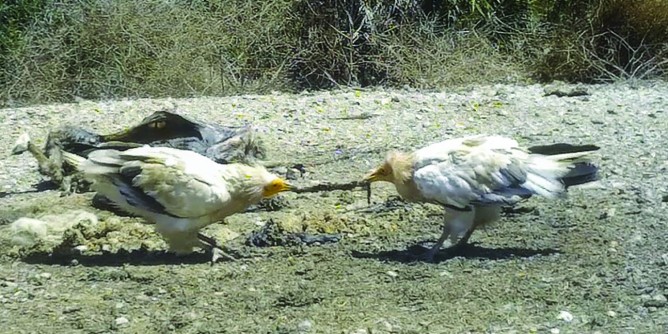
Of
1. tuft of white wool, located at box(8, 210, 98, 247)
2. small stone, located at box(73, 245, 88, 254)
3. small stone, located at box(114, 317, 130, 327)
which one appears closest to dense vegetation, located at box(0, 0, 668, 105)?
tuft of white wool, located at box(8, 210, 98, 247)

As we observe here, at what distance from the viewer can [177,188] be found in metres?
6.07

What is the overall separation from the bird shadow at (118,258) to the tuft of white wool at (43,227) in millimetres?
185

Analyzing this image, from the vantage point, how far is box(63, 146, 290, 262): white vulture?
609cm

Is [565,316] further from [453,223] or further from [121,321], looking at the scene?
[121,321]

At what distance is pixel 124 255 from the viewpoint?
637 centimetres

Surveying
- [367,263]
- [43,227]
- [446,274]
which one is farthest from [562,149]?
[43,227]

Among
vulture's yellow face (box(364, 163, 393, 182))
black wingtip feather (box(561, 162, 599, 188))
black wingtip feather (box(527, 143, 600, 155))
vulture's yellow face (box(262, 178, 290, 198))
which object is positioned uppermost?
black wingtip feather (box(527, 143, 600, 155))

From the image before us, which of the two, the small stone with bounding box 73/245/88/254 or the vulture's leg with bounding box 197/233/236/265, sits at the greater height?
the vulture's leg with bounding box 197/233/236/265

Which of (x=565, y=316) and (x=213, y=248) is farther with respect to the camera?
(x=213, y=248)

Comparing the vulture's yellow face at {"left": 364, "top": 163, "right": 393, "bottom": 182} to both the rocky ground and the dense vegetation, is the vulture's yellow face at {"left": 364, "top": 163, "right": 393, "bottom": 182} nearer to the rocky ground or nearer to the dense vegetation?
the rocky ground

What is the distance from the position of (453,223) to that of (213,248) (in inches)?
54.8

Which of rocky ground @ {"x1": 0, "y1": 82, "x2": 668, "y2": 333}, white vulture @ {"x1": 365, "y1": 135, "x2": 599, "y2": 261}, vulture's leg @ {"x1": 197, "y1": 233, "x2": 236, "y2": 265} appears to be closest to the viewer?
rocky ground @ {"x1": 0, "y1": 82, "x2": 668, "y2": 333}

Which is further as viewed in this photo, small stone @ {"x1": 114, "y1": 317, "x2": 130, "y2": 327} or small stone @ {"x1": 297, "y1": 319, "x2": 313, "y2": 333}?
small stone @ {"x1": 114, "y1": 317, "x2": 130, "y2": 327}

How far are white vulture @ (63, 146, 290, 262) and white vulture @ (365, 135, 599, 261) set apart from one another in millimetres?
880
